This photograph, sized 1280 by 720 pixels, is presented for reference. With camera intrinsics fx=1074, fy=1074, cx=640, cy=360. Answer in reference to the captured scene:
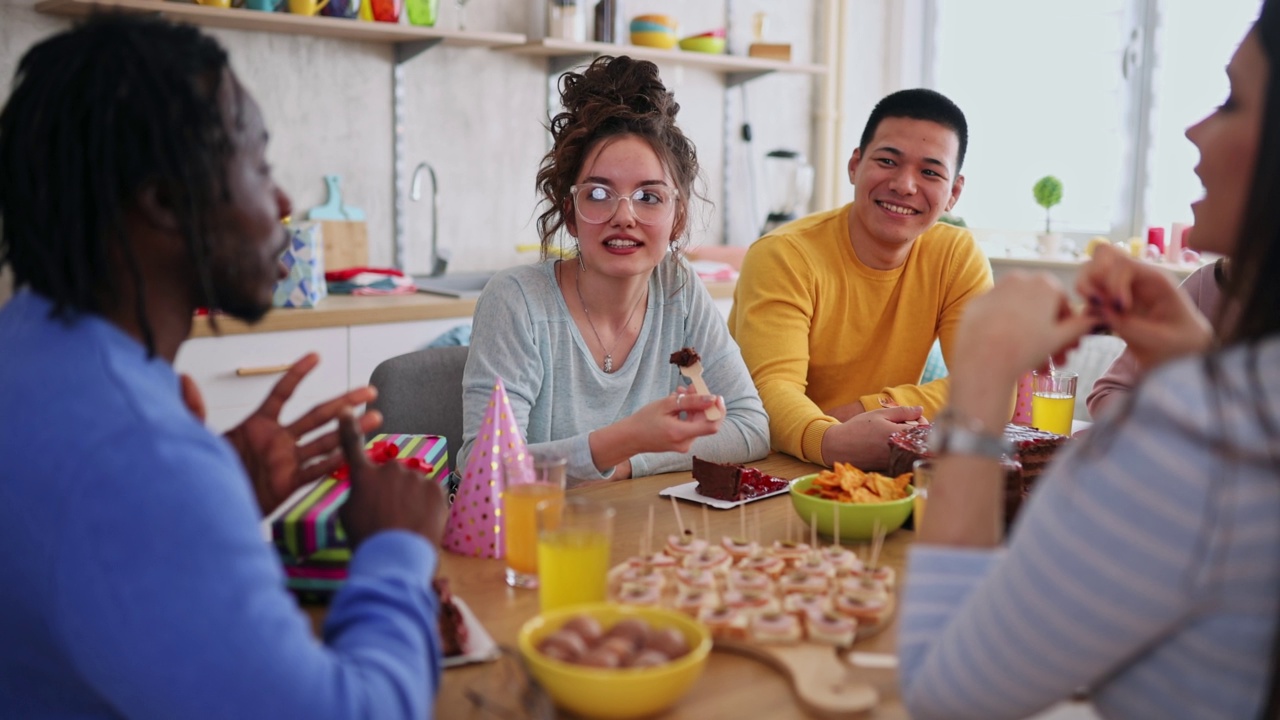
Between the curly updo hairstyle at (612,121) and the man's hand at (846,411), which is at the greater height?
the curly updo hairstyle at (612,121)

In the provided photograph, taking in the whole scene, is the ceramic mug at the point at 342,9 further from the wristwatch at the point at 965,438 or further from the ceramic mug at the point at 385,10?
the wristwatch at the point at 965,438

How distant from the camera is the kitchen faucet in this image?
151 inches

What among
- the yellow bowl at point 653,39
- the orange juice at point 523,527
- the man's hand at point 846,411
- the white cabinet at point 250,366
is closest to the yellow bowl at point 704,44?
the yellow bowl at point 653,39

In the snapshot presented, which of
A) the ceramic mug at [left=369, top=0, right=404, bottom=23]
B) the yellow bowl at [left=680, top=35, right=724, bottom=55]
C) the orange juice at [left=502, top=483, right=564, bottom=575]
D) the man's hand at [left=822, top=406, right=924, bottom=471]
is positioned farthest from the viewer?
the yellow bowl at [left=680, top=35, right=724, bottom=55]

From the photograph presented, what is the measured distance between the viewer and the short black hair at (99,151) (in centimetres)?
89

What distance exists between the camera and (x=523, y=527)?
127 centimetres

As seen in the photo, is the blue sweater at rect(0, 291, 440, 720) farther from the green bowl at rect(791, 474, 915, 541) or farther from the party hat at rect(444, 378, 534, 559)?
the green bowl at rect(791, 474, 915, 541)

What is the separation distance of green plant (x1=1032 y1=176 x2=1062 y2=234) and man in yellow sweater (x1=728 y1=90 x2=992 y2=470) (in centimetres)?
182

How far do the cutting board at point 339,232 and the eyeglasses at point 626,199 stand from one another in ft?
5.91

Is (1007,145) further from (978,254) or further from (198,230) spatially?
(198,230)

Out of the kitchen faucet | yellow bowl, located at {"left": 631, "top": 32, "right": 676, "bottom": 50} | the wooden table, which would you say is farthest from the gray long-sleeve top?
yellow bowl, located at {"left": 631, "top": 32, "right": 676, "bottom": 50}

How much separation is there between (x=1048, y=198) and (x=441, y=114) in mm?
2361

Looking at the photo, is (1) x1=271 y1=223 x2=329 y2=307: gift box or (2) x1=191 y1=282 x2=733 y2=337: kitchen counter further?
(1) x1=271 y1=223 x2=329 y2=307: gift box

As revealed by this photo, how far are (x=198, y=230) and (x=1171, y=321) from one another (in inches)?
37.8
